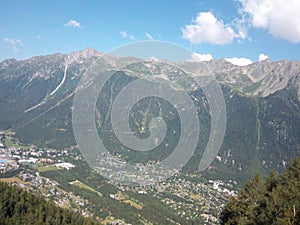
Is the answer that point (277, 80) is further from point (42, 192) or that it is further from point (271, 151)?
point (42, 192)

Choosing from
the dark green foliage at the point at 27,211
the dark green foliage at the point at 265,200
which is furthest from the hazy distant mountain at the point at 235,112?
the dark green foliage at the point at 265,200

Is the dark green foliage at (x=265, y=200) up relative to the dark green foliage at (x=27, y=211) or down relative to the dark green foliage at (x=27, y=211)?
up

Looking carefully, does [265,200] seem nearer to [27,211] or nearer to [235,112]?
[27,211]

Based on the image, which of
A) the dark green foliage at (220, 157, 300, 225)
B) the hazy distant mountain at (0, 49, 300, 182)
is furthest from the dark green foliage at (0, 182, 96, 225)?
the hazy distant mountain at (0, 49, 300, 182)

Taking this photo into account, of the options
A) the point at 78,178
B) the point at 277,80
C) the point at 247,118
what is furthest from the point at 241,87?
the point at 78,178

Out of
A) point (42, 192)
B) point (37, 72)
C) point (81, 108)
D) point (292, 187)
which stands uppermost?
point (37, 72)

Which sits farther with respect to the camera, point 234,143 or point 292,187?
point 234,143

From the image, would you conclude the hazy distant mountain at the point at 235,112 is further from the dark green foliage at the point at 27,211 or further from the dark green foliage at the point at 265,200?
the dark green foliage at the point at 265,200
